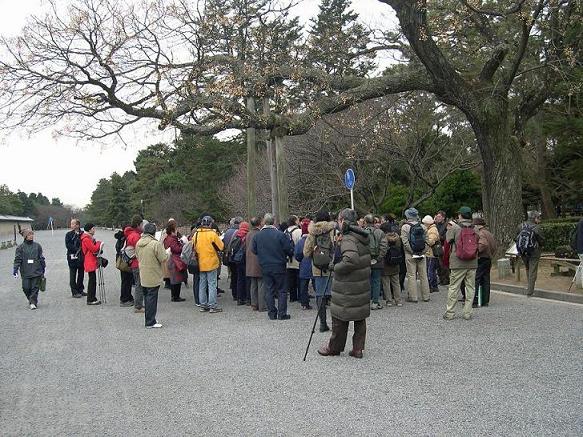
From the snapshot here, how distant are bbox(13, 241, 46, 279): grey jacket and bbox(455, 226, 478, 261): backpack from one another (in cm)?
883

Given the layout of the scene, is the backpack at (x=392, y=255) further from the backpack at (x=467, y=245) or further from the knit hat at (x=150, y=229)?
the knit hat at (x=150, y=229)

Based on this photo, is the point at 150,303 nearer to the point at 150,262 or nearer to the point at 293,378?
the point at 150,262

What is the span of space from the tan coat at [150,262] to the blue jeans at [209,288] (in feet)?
4.91

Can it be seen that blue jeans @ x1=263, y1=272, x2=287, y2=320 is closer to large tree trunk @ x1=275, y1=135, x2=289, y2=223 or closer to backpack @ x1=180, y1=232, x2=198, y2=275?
backpack @ x1=180, y1=232, x2=198, y2=275

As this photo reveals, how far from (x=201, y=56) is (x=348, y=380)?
11.9 m

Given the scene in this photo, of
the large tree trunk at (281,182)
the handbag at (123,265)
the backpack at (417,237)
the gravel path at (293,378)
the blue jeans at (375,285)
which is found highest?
the large tree trunk at (281,182)

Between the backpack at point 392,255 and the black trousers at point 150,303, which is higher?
the backpack at point 392,255

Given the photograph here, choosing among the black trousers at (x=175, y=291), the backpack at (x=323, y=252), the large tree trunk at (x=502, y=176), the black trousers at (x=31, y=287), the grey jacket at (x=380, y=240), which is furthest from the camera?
the large tree trunk at (x=502, y=176)

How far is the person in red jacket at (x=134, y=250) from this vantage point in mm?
11359

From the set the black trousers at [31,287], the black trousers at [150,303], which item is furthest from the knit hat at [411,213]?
the black trousers at [31,287]

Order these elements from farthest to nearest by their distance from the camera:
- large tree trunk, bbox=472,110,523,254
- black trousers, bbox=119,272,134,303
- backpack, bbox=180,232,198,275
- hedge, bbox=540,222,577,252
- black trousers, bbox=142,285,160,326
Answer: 1. hedge, bbox=540,222,577,252
2. large tree trunk, bbox=472,110,523,254
3. black trousers, bbox=119,272,134,303
4. backpack, bbox=180,232,198,275
5. black trousers, bbox=142,285,160,326

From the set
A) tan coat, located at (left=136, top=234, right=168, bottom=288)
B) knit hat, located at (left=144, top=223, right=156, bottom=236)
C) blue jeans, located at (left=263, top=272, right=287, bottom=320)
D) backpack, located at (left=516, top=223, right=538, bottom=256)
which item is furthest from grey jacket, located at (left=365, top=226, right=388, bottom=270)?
knit hat, located at (left=144, top=223, right=156, bottom=236)

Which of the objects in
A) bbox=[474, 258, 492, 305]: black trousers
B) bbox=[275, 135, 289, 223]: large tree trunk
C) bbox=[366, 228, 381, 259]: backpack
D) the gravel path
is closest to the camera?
the gravel path

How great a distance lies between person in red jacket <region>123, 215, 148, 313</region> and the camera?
447 inches
